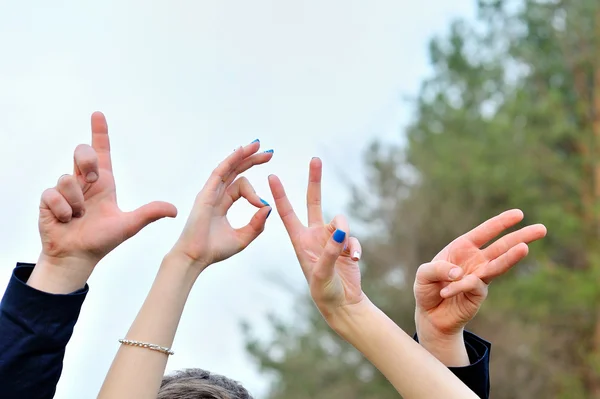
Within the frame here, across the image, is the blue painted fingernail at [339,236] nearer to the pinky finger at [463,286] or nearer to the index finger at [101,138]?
the pinky finger at [463,286]

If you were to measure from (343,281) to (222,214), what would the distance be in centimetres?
31

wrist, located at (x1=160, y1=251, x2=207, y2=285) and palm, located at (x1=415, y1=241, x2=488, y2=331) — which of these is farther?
palm, located at (x1=415, y1=241, x2=488, y2=331)

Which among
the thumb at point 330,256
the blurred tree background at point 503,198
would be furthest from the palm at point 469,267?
the blurred tree background at point 503,198

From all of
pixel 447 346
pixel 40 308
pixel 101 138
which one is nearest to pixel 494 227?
pixel 447 346

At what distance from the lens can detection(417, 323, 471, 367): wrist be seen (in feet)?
7.27

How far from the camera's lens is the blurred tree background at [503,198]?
54.4ft

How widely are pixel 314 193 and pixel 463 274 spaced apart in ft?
1.24

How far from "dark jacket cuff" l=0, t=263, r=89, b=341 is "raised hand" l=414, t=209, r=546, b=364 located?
2.54 feet

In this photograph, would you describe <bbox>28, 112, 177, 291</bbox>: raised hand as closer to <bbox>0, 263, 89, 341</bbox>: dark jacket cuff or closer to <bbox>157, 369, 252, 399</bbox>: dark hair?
<bbox>0, 263, 89, 341</bbox>: dark jacket cuff

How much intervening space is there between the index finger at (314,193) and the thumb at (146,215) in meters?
0.36

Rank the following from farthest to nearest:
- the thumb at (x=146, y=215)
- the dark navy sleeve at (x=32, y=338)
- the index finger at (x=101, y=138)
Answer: the index finger at (x=101, y=138) < the thumb at (x=146, y=215) < the dark navy sleeve at (x=32, y=338)

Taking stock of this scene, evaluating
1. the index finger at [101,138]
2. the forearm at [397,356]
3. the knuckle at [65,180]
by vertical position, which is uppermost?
the index finger at [101,138]

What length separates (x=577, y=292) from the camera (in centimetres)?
1580

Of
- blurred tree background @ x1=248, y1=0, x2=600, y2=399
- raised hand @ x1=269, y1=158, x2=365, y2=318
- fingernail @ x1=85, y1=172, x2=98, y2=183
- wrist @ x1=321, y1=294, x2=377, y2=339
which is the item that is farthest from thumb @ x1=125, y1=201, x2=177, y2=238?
blurred tree background @ x1=248, y1=0, x2=600, y2=399
